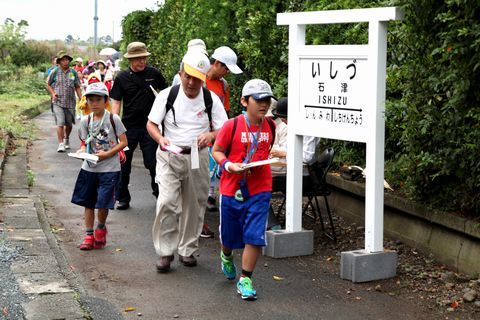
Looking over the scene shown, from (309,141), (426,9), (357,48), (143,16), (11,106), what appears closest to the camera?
(426,9)

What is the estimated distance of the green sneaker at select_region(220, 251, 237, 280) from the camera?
734 cm

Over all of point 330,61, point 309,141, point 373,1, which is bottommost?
point 309,141

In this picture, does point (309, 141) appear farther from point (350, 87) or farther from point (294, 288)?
point (294, 288)

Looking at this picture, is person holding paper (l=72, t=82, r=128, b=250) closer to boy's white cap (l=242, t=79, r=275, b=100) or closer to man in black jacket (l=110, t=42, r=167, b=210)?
man in black jacket (l=110, t=42, r=167, b=210)

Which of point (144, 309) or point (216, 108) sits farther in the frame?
point (216, 108)

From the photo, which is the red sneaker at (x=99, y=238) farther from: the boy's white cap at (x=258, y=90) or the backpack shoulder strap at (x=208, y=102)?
the boy's white cap at (x=258, y=90)

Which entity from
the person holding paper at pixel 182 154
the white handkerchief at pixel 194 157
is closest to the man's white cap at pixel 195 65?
the person holding paper at pixel 182 154

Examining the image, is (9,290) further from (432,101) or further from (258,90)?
(432,101)

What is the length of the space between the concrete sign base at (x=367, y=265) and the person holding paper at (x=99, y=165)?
2.43m

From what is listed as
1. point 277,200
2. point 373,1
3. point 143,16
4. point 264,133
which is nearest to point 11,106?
point 143,16

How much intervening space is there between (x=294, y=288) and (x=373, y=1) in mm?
3627

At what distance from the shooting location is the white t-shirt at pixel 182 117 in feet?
25.6

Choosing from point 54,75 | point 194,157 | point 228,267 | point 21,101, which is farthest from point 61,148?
point 21,101

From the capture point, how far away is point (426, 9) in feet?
23.4
